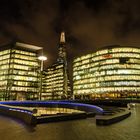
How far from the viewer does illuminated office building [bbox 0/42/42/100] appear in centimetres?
11231

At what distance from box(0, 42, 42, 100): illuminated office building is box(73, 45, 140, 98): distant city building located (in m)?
35.6

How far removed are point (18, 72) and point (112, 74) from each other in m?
57.7

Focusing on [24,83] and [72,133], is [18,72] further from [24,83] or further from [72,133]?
[72,133]

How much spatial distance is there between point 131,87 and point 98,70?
2413 cm

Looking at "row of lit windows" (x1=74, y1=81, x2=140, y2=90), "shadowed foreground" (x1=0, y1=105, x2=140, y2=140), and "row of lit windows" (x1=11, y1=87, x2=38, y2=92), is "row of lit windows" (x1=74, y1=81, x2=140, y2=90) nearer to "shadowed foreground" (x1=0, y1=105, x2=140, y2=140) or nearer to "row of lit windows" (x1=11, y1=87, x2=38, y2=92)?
"row of lit windows" (x1=11, y1=87, x2=38, y2=92)

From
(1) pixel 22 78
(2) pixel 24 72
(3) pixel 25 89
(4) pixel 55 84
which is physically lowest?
(3) pixel 25 89

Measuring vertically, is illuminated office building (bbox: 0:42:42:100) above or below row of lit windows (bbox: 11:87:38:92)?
above

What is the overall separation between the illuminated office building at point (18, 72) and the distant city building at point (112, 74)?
3560 cm

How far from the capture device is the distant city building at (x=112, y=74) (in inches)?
4417

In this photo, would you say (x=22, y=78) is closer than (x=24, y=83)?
Yes

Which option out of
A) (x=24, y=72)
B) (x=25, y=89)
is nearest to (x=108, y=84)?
(x=25, y=89)

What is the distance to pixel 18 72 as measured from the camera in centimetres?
11519

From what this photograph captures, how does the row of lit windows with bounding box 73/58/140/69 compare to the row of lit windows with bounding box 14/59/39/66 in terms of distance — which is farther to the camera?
the row of lit windows with bounding box 73/58/140/69

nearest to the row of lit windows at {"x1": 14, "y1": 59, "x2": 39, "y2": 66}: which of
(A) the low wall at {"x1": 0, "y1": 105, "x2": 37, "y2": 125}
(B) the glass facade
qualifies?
(B) the glass facade
